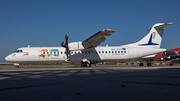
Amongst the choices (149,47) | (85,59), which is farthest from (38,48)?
(149,47)

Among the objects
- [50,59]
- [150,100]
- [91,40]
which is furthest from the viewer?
[50,59]

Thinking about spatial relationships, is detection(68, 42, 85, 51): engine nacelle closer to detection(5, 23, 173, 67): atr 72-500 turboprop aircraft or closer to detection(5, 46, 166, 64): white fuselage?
detection(5, 23, 173, 67): atr 72-500 turboprop aircraft

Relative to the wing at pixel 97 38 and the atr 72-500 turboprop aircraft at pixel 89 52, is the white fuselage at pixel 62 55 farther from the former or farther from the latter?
the wing at pixel 97 38

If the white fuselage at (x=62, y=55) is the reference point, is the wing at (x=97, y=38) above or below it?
above

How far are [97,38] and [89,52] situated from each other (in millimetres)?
3849

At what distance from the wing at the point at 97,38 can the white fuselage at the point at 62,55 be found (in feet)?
5.26

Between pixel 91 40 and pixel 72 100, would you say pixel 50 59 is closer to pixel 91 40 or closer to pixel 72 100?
pixel 91 40

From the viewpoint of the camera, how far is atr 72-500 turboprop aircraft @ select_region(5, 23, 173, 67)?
25.6 m

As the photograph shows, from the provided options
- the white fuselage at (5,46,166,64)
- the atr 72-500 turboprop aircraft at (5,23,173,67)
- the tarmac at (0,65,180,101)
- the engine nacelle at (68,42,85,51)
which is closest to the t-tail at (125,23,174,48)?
the atr 72-500 turboprop aircraft at (5,23,173,67)

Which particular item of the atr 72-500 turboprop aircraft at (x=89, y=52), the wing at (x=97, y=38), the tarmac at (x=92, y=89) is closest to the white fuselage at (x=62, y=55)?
the atr 72-500 turboprop aircraft at (x=89, y=52)

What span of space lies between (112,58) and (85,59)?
476 cm

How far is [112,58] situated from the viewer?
2805 cm

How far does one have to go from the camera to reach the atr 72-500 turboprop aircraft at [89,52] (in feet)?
84.1

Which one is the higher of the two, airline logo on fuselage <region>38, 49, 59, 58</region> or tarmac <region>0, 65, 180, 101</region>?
airline logo on fuselage <region>38, 49, 59, 58</region>
